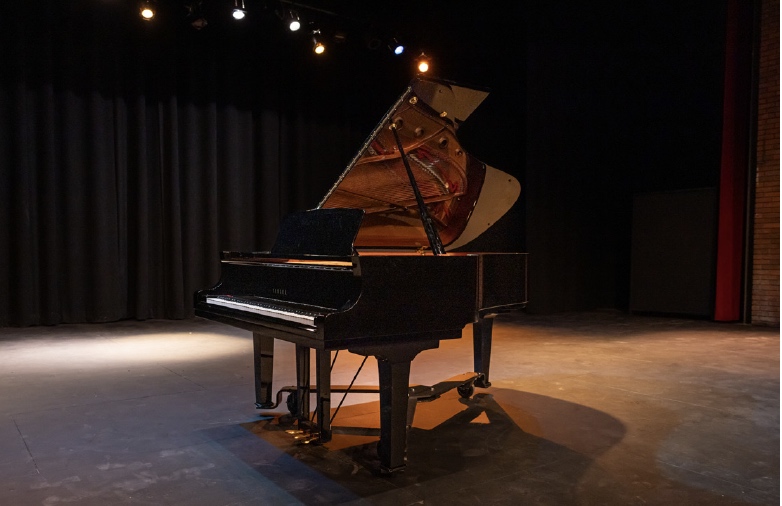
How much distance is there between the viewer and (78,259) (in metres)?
7.23

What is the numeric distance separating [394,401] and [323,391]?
1.54 ft

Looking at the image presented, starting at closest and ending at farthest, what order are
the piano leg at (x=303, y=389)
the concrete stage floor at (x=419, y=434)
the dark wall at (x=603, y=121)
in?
the concrete stage floor at (x=419, y=434) < the piano leg at (x=303, y=389) < the dark wall at (x=603, y=121)

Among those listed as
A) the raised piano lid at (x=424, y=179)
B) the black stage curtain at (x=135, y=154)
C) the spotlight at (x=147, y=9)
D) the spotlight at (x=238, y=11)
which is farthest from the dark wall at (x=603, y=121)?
the raised piano lid at (x=424, y=179)

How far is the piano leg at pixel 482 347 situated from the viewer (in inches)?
153

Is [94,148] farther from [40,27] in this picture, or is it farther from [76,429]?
[76,429]

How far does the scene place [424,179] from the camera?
3.56 m

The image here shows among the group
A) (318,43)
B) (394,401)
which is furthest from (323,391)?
(318,43)

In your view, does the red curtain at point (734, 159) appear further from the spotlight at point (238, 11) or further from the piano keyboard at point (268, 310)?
the piano keyboard at point (268, 310)

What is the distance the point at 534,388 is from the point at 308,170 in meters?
5.51

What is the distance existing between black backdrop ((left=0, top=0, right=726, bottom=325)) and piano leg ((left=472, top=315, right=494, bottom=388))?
4.67m

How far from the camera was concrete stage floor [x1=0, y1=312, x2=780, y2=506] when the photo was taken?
7.81 ft

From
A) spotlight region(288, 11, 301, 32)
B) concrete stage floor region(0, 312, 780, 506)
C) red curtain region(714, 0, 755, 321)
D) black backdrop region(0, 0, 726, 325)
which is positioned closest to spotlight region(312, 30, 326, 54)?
spotlight region(288, 11, 301, 32)

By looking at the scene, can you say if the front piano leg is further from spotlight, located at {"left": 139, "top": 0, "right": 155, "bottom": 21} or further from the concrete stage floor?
spotlight, located at {"left": 139, "top": 0, "right": 155, "bottom": 21}

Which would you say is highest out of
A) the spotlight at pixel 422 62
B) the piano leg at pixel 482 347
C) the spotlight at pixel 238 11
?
the spotlight at pixel 238 11
